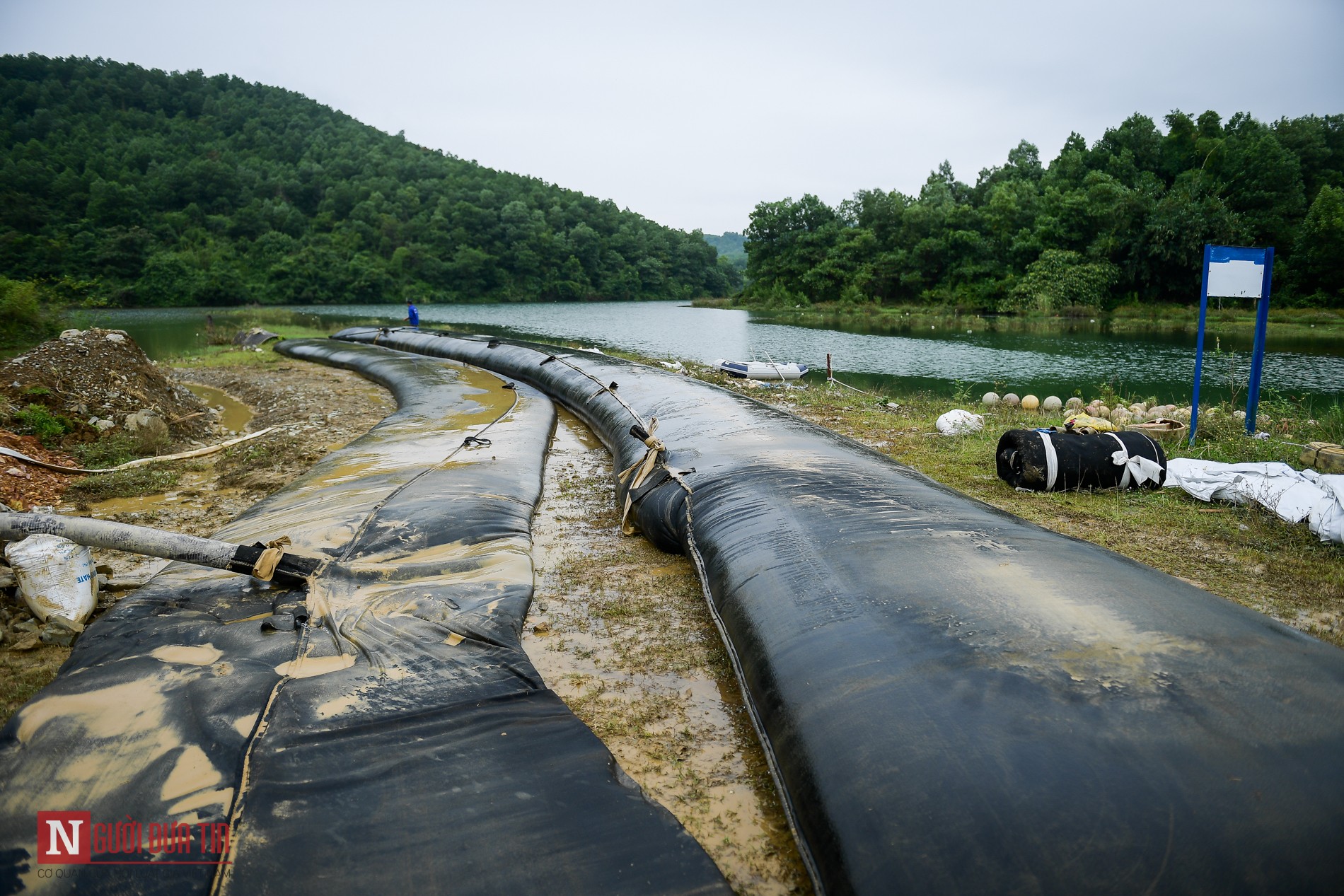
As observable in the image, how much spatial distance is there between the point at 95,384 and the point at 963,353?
2169 cm

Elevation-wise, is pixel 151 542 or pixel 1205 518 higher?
pixel 151 542

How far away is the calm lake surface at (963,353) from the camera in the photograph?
15030mm

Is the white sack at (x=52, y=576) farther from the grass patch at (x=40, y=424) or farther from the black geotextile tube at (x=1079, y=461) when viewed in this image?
the black geotextile tube at (x=1079, y=461)

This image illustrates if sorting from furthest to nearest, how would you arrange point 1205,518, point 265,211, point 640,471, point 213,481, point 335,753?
point 265,211 → point 213,481 → point 640,471 → point 1205,518 → point 335,753

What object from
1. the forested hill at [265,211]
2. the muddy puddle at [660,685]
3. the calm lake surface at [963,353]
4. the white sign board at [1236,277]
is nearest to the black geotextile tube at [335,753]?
the muddy puddle at [660,685]

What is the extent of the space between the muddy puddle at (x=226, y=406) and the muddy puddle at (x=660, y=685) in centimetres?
681

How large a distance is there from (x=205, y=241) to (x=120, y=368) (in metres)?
60.8

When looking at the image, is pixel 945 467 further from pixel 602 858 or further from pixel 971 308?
pixel 971 308

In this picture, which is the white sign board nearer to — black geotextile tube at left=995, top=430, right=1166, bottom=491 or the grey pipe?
black geotextile tube at left=995, top=430, right=1166, bottom=491

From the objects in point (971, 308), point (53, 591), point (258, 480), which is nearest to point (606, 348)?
point (258, 480)

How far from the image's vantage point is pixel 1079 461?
16.9 feet

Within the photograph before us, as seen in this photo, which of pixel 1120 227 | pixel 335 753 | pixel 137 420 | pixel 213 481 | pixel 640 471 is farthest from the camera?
pixel 1120 227

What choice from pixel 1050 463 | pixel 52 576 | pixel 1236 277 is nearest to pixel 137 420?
pixel 52 576

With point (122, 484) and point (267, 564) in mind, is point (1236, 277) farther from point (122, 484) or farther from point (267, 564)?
point (122, 484)
